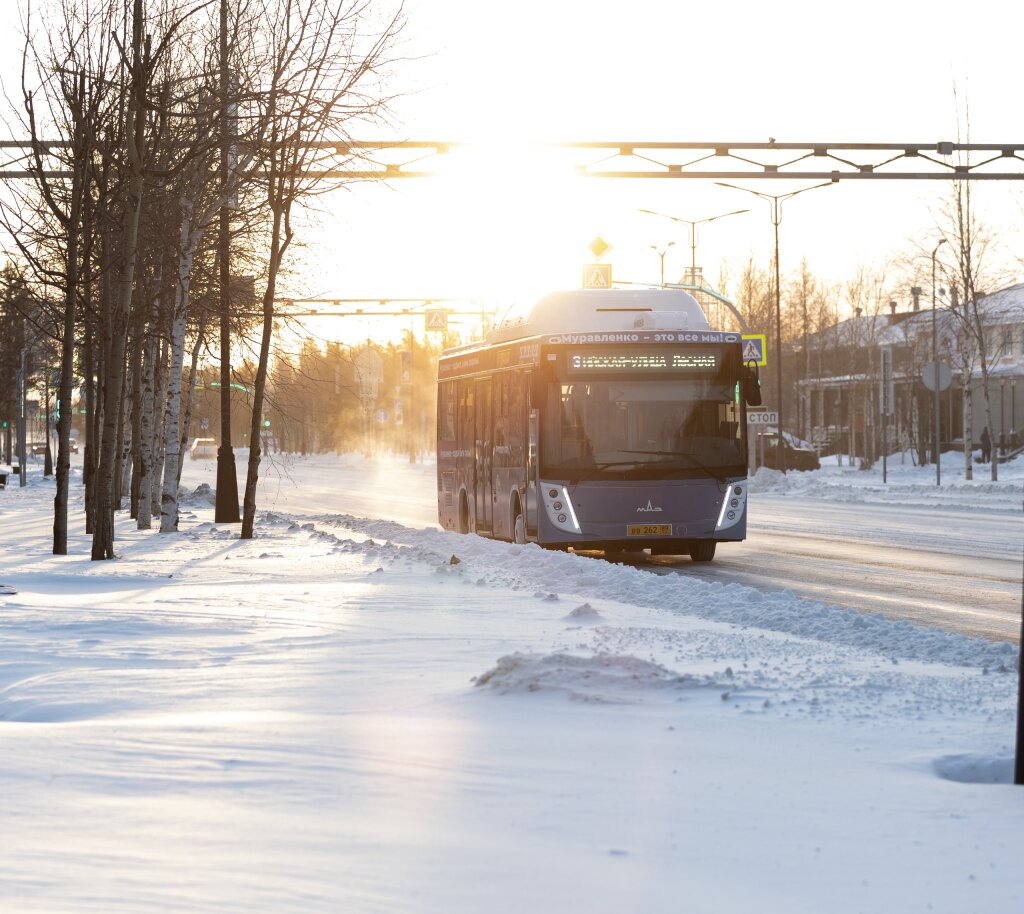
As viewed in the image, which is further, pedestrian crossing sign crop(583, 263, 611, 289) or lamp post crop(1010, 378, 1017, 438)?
lamp post crop(1010, 378, 1017, 438)

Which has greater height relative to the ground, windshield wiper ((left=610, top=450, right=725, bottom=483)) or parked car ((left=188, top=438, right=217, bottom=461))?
parked car ((left=188, top=438, right=217, bottom=461))

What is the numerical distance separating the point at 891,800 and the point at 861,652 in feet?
13.5

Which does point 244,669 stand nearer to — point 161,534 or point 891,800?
point 891,800

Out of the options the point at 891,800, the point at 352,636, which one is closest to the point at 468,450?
the point at 352,636

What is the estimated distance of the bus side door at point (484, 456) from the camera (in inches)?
868

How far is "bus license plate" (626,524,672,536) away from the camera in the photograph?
19156 mm

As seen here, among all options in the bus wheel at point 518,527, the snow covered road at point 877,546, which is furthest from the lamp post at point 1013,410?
the bus wheel at point 518,527

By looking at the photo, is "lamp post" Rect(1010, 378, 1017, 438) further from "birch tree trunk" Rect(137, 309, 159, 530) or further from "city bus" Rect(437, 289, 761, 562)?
"city bus" Rect(437, 289, 761, 562)

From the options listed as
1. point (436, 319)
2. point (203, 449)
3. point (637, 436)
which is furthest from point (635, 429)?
point (203, 449)

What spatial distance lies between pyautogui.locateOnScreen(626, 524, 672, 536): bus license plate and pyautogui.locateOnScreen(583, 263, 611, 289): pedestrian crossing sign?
52.8 ft

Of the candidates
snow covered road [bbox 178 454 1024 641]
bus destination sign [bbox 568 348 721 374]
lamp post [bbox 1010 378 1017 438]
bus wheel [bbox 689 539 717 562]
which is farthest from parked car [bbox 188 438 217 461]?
bus destination sign [bbox 568 348 721 374]

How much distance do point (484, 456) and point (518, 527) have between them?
2264 millimetres

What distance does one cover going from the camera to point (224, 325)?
22734 millimetres

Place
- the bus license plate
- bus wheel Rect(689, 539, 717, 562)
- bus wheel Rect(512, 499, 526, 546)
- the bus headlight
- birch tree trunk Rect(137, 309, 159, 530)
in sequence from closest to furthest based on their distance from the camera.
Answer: the bus license plate → the bus headlight → bus wheel Rect(689, 539, 717, 562) → bus wheel Rect(512, 499, 526, 546) → birch tree trunk Rect(137, 309, 159, 530)
